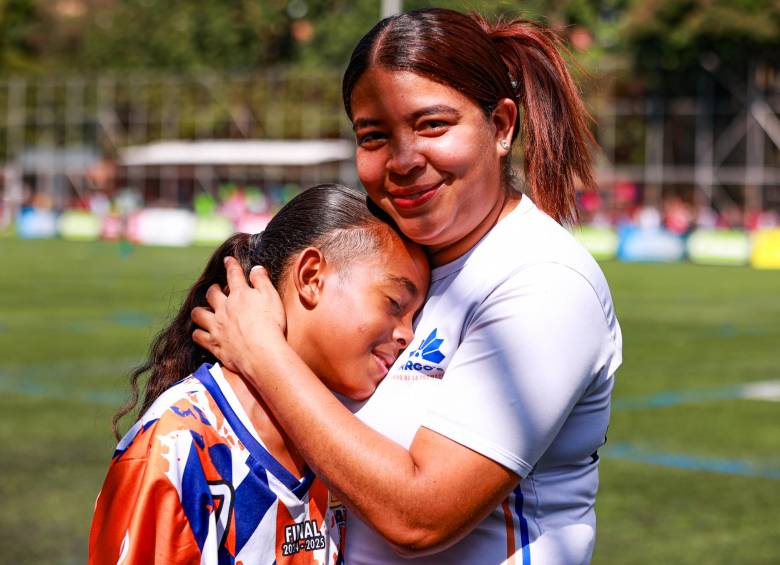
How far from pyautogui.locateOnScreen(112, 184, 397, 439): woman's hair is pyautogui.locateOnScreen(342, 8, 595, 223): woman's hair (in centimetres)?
21

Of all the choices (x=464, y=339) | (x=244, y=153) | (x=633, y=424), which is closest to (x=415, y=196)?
(x=464, y=339)

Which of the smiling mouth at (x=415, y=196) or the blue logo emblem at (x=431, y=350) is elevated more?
A: the smiling mouth at (x=415, y=196)

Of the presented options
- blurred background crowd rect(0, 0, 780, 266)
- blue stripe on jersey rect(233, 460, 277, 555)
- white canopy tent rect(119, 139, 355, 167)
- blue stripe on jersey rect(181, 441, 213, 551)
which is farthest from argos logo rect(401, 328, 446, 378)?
white canopy tent rect(119, 139, 355, 167)

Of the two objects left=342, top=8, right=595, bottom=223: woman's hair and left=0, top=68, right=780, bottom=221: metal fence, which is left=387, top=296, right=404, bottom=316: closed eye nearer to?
left=342, top=8, right=595, bottom=223: woman's hair

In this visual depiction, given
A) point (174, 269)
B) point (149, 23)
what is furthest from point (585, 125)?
point (149, 23)

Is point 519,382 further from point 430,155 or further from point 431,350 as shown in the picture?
point 430,155

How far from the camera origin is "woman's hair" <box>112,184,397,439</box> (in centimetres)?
261

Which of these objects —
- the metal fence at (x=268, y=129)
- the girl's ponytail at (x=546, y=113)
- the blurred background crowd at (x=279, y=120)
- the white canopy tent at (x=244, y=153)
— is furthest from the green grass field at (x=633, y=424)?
the white canopy tent at (x=244, y=153)

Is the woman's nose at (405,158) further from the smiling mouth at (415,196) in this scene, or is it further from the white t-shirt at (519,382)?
the white t-shirt at (519,382)

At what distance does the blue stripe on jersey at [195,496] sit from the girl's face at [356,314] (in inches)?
14.3

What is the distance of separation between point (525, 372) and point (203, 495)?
24.5 inches

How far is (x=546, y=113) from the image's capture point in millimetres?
2750

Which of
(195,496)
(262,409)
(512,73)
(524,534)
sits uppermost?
(512,73)

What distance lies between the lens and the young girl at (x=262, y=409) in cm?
234
